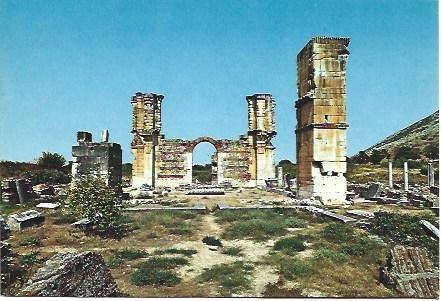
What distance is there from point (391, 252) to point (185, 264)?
3.20m

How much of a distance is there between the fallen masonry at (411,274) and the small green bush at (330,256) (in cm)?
75

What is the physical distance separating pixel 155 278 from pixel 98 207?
351cm

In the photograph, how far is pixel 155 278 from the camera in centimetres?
668

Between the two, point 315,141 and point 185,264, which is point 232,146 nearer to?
point 315,141

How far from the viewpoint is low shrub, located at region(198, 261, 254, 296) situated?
6.41 meters

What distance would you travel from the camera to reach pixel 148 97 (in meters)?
22.1

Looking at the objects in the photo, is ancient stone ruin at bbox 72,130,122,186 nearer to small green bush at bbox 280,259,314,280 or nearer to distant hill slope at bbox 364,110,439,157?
small green bush at bbox 280,259,314,280

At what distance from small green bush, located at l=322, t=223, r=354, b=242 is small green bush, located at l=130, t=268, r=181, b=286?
332cm

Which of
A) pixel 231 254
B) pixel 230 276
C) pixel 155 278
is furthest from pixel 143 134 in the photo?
pixel 230 276

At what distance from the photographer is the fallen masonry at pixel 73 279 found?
5844 mm

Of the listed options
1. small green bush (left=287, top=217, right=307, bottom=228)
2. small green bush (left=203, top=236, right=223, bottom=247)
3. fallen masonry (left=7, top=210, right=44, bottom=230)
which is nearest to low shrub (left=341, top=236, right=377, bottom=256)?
small green bush (left=287, top=217, right=307, bottom=228)

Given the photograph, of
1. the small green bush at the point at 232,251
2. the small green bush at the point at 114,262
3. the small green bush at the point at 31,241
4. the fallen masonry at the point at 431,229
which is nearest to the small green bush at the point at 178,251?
the small green bush at the point at 232,251

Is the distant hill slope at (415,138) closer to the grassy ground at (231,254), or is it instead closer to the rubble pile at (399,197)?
the rubble pile at (399,197)

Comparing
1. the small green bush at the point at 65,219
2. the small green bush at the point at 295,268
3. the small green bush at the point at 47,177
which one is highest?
the small green bush at the point at 47,177
